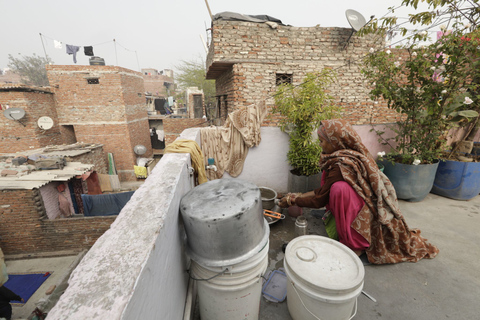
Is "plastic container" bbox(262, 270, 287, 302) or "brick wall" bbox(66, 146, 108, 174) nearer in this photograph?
"plastic container" bbox(262, 270, 287, 302)

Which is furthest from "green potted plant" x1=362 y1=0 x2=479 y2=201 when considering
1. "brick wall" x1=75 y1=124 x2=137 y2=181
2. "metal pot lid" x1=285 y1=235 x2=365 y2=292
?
"brick wall" x1=75 y1=124 x2=137 y2=181

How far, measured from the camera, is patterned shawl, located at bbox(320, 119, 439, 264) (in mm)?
2391

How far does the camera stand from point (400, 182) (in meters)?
4.07

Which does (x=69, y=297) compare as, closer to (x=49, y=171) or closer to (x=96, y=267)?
(x=96, y=267)

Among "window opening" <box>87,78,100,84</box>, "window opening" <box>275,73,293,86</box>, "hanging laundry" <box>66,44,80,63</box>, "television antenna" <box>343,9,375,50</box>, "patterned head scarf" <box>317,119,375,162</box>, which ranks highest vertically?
"hanging laundry" <box>66,44,80,63</box>

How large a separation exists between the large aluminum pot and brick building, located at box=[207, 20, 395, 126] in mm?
3595

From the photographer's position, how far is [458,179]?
4035mm

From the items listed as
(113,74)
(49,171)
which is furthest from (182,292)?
(113,74)

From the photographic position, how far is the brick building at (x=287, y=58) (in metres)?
4.82

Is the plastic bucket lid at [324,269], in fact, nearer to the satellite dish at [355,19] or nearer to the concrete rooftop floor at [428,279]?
the concrete rooftop floor at [428,279]

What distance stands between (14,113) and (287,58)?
13712 mm

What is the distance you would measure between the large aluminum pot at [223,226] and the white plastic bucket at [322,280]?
0.44m

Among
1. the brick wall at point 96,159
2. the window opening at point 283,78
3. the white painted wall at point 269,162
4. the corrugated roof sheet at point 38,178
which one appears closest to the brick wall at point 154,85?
the brick wall at point 96,159

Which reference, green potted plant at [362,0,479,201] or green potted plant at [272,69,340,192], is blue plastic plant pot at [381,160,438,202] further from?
green potted plant at [272,69,340,192]
